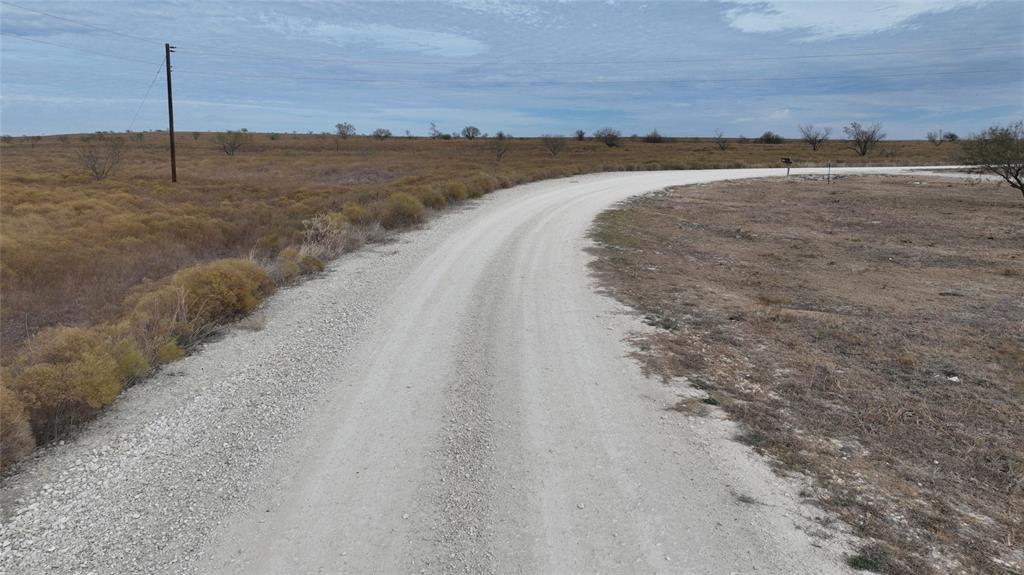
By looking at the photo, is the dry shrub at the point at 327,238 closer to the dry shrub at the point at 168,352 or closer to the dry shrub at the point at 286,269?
the dry shrub at the point at 286,269

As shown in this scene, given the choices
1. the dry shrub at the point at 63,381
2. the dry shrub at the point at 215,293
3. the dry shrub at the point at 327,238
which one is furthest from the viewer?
the dry shrub at the point at 327,238

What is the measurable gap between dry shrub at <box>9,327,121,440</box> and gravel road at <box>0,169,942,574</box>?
0.22 metres

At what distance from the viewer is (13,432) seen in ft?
14.0

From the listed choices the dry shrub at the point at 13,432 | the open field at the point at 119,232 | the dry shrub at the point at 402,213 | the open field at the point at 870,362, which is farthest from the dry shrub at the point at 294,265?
the dry shrub at the point at 13,432

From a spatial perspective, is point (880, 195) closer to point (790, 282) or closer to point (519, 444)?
point (790, 282)

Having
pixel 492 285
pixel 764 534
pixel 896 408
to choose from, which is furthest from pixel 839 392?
pixel 492 285

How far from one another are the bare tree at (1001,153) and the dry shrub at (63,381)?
33326 millimetres

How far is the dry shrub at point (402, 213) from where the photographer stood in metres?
16.7

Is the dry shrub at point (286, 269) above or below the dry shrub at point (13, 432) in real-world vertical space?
above

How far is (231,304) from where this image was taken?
26.5 ft

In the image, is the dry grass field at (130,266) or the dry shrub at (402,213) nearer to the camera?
the dry grass field at (130,266)

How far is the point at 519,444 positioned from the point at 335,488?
55.6 inches

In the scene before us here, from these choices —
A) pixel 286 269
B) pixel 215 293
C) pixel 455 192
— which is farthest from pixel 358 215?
pixel 215 293

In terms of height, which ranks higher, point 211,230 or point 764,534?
point 211,230
